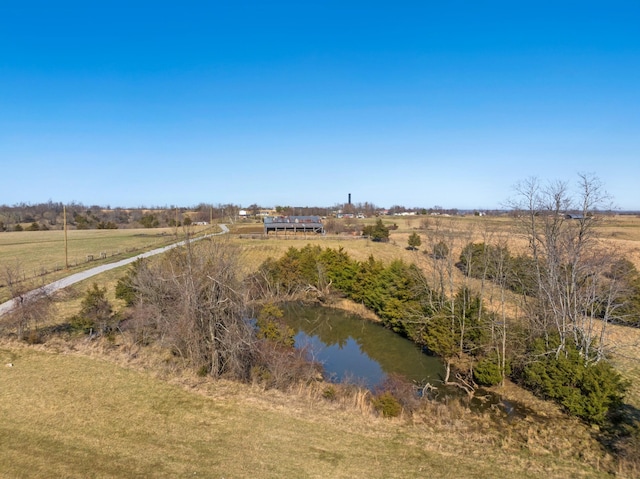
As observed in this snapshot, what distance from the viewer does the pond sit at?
20875mm

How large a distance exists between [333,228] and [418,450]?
199ft

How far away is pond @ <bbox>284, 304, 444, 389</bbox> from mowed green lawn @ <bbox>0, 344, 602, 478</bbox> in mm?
5414

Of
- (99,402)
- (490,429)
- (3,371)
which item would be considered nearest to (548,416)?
(490,429)

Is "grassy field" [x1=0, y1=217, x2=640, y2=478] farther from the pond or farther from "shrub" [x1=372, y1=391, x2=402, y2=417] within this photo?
the pond

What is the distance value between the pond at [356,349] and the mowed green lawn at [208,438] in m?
5.41

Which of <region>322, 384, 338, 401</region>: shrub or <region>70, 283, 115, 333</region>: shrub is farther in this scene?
<region>70, 283, 115, 333</region>: shrub

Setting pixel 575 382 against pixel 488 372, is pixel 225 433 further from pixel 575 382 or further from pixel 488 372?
pixel 575 382

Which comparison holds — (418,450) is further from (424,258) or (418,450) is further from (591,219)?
(424,258)

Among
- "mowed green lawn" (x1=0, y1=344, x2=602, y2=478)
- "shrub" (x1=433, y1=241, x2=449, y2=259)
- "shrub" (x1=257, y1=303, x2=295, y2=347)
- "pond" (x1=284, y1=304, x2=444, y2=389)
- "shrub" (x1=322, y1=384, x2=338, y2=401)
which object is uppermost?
"shrub" (x1=433, y1=241, x2=449, y2=259)

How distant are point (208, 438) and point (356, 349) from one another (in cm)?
1428

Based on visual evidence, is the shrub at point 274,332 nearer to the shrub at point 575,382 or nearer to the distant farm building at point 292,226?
the shrub at point 575,382

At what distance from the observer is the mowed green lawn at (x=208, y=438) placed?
10.9 metres

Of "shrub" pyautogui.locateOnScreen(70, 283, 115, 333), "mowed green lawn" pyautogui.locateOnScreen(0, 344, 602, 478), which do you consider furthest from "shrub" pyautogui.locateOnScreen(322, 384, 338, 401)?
"shrub" pyautogui.locateOnScreen(70, 283, 115, 333)

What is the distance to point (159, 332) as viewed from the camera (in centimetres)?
2036
